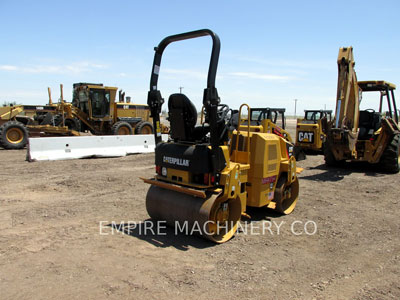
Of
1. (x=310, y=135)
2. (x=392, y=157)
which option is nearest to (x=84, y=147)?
(x=310, y=135)

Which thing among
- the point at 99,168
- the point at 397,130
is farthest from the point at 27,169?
the point at 397,130

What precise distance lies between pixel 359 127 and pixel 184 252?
9.20 meters

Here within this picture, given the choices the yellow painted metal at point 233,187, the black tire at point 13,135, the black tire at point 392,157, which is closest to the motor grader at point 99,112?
the black tire at point 13,135

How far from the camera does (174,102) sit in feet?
15.4

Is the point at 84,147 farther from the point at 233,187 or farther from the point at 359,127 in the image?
the point at 359,127

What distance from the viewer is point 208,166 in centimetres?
449

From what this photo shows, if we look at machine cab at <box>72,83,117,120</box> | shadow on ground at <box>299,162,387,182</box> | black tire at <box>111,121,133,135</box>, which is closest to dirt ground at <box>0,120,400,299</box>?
shadow on ground at <box>299,162,387,182</box>

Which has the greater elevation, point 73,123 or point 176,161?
point 73,123

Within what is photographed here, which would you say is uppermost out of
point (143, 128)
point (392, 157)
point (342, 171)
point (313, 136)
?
point (143, 128)

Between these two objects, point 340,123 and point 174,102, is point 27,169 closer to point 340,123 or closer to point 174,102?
point 174,102

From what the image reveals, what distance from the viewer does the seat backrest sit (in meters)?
4.60

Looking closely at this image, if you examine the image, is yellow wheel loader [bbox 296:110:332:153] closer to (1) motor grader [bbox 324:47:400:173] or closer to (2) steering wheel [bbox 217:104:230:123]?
(1) motor grader [bbox 324:47:400:173]

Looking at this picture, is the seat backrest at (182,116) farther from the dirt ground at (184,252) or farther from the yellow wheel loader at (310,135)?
the yellow wheel loader at (310,135)

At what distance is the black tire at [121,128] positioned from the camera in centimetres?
1608
